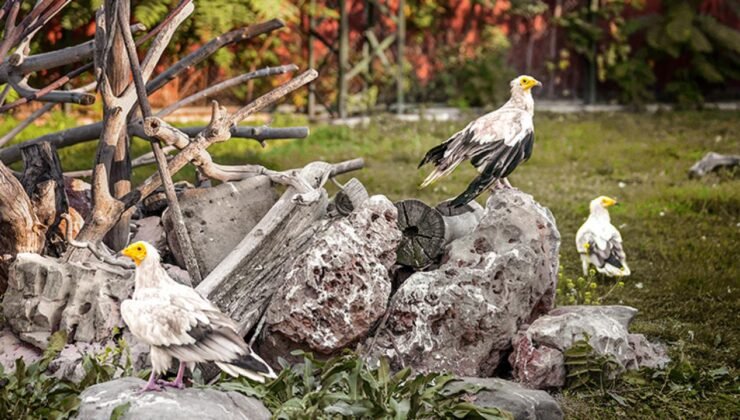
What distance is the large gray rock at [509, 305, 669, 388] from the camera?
5.55 metres

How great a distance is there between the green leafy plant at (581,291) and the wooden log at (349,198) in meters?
1.48

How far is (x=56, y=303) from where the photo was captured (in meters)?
5.57

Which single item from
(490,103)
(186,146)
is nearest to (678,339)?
(186,146)

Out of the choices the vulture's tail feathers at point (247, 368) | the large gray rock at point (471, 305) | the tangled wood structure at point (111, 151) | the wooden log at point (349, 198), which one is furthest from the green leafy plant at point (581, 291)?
the vulture's tail feathers at point (247, 368)

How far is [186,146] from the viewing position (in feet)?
19.8

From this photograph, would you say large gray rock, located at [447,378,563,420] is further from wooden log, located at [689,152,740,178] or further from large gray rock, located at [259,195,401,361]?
wooden log, located at [689,152,740,178]

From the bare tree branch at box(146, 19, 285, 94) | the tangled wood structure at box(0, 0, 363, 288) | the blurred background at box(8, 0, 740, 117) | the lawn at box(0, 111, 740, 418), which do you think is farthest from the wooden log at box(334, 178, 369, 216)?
the blurred background at box(8, 0, 740, 117)

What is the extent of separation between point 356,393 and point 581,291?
120 inches

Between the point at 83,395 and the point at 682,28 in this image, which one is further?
the point at 682,28

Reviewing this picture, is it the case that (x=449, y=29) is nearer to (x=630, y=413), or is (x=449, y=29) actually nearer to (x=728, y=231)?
(x=728, y=231)

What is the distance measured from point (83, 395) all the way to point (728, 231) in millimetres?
6207

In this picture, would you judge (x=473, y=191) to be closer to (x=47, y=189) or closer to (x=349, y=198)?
(x=349, y=198)

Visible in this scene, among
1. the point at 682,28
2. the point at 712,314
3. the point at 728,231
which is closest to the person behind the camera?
the point at 712,314

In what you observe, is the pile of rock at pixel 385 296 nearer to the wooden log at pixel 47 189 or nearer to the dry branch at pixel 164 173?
the dry branch at pixel 164 173
